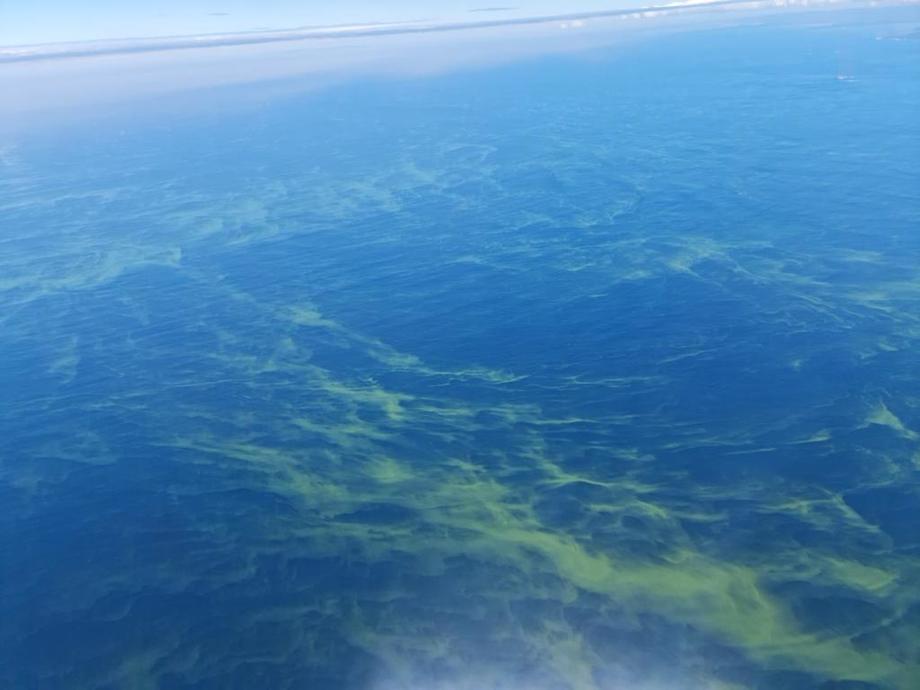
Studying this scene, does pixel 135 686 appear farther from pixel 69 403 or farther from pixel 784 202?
pixel 784 202

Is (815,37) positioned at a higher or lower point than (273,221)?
lower

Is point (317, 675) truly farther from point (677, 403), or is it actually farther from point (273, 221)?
point (273, 221)

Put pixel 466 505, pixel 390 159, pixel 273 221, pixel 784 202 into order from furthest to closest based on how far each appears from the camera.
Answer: pixel 390 159
pixel 273 221
pixel 784 202
pixel 466 505

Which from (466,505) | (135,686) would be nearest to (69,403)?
(135,686)

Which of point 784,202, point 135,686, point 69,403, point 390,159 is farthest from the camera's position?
point 390,159

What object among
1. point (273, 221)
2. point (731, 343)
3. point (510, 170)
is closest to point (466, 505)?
point (731, 343)

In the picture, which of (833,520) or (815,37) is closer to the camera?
(833,520)
